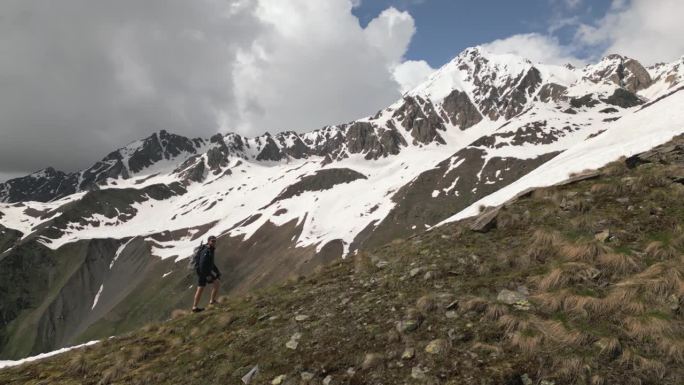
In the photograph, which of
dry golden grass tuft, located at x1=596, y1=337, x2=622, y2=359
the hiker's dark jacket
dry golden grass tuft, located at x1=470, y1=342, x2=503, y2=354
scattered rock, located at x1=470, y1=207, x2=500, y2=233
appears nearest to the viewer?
dry golden grass tuft, located at x1=596, y1=337, x2=622, y2=359

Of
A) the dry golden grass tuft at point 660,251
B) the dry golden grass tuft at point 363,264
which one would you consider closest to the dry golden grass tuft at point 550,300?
the dry golden grass tuft at point 660,251

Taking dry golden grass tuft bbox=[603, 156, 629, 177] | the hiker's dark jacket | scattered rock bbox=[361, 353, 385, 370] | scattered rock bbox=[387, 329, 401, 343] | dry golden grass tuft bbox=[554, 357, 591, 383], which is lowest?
dry golden grass tuft bbox=[554, 357, 591, 383]

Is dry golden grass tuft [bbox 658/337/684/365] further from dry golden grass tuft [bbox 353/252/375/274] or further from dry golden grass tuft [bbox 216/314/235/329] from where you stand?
dry golden grass tuft [bbox 216/314/235/329]

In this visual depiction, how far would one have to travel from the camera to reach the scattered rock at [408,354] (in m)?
7.91

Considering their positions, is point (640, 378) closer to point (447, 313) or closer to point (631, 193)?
point (447, 313)

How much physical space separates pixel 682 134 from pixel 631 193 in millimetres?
8292

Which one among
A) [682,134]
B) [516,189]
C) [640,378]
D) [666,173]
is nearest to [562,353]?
[640,378]

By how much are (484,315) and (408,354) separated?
1990 millimetres

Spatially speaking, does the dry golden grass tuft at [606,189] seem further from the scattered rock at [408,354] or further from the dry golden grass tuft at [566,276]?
the scattered rock at [408,354]

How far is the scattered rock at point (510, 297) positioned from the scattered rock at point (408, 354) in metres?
2.58

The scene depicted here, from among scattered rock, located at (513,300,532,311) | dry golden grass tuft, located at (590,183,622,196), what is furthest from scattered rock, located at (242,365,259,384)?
dry golden grass tuft, located at (590,183,622,196)

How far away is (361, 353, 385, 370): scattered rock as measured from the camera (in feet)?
25.9

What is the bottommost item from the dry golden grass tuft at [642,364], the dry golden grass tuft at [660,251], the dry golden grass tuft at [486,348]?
the dry golden grass tuft at [642,364]

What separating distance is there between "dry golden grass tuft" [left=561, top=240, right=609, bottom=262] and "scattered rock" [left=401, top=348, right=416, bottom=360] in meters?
5.26
